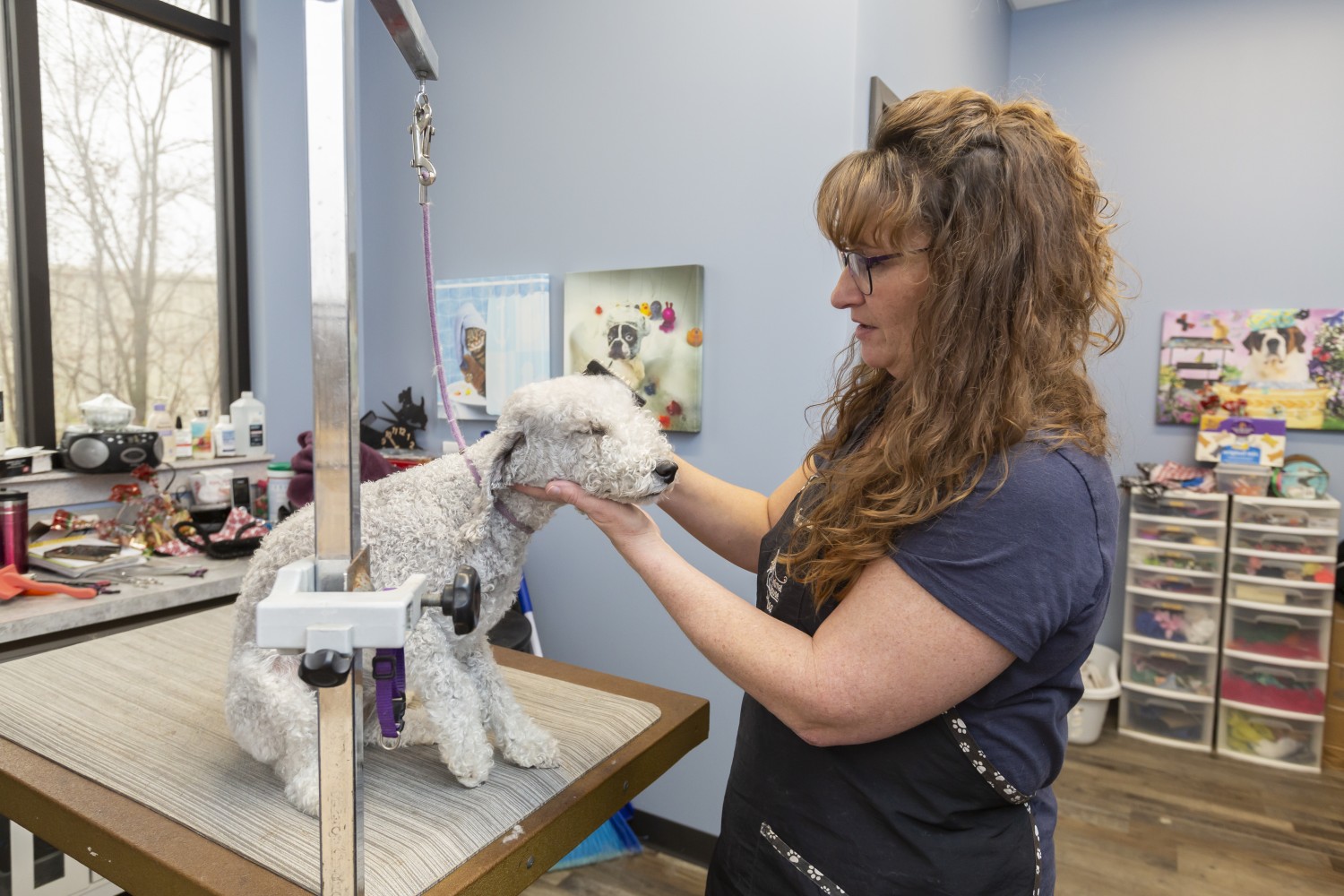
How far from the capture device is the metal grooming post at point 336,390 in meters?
0.52

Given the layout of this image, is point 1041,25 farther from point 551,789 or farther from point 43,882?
point 43,882

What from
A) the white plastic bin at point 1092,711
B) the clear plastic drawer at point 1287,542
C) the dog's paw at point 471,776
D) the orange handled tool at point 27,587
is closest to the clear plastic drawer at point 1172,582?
the clear plastic drawer at point 1287,542

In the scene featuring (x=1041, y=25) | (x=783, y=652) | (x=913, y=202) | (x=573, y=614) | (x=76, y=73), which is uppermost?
(x=1041, y=25)

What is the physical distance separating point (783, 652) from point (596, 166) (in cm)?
183

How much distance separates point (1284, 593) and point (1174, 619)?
0.34 m

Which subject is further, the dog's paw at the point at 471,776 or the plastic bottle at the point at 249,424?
the plastic bottle at the point at 249,424

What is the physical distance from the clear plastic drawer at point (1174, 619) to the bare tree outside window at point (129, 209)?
11.2 feet

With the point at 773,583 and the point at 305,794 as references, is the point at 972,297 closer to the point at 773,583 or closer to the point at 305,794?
the point at 773,583

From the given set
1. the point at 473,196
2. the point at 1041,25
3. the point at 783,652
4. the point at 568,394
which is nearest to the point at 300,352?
the point at 473,196

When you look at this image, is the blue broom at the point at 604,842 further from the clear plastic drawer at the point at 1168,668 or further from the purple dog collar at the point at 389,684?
the clear plastic drawer at the point at 1168,668

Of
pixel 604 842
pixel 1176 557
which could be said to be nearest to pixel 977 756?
pixel 604 842

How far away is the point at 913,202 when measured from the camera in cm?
80

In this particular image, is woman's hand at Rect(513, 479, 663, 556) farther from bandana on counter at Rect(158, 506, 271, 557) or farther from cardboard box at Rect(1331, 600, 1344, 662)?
cardboard box at Rect(1331, 600, 1344, 662)

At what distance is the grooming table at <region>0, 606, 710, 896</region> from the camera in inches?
32.6
